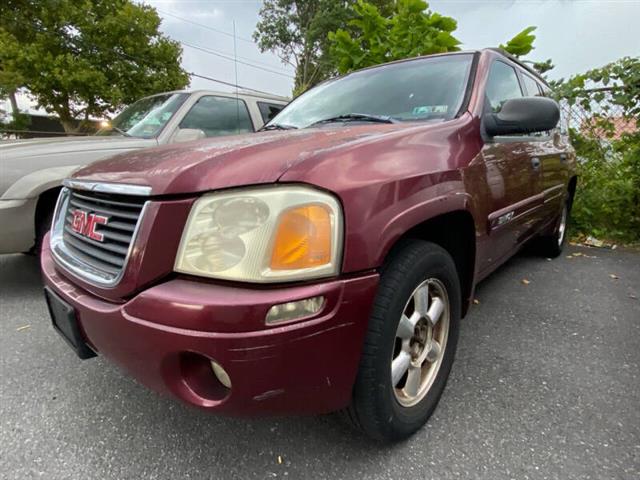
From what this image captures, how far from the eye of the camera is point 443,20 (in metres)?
5.00

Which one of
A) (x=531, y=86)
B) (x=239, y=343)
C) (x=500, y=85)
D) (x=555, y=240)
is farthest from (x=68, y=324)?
(x=555, y=240)

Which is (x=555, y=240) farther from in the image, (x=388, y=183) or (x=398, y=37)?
(x=388, y=183)

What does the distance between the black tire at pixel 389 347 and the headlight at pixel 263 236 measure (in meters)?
0.26

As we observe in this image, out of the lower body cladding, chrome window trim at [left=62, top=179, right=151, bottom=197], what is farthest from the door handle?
chrome window trim at [left=62, top=179, right=151, bottom=197]

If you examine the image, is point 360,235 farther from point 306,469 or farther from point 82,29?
point 82,29

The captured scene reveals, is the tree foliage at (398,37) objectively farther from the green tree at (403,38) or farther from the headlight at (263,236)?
the headlight at (263,236)

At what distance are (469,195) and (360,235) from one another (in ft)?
2.47

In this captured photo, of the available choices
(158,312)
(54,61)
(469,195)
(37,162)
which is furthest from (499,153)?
(54,61)

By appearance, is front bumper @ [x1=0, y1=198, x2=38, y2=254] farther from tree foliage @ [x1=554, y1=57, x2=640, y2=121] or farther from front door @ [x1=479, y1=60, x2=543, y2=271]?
tree foliage @ [x1=554, y1=57, x2=640, y2=121]

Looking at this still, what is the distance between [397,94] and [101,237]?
1645 millimetres

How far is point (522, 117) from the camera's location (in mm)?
1826

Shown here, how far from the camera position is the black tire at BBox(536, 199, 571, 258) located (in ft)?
12.7

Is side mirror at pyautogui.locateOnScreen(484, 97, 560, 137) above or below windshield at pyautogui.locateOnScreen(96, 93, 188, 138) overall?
below

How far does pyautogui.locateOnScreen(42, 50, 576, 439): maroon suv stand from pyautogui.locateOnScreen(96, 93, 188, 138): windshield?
216 cm
